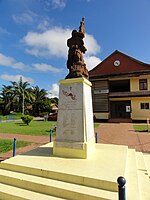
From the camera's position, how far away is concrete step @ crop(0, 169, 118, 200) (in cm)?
356

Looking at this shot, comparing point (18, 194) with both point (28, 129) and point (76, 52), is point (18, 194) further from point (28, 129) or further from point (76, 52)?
point (28, 129)

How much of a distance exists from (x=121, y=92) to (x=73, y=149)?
22.7 meters

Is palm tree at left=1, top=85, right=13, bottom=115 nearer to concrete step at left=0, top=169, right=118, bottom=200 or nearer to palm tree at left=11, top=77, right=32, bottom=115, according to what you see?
palm tree at left=11, top=77, right=32, bottom=115

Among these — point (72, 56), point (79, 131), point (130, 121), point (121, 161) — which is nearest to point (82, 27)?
point (72, 56)

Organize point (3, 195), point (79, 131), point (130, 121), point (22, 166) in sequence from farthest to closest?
point (130, 121), point (79, 131), point (22, 166), point (3, 195)

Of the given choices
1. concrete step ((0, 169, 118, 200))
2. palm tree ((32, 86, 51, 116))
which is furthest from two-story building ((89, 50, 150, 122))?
concrete step ((0, 169, 118, 200))

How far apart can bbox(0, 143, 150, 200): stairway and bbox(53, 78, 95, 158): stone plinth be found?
14.3 inches

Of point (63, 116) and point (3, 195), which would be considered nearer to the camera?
point (3, 195)

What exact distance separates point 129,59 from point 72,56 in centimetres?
2331

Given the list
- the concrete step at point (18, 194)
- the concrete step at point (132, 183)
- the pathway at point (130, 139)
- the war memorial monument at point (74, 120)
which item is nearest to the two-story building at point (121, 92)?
the pathway at point (130, 139)

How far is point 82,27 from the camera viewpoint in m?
6.83

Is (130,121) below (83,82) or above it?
below

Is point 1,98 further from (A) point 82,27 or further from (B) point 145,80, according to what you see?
(A) point 82,27

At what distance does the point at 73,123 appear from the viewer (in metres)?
5.78
